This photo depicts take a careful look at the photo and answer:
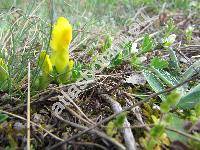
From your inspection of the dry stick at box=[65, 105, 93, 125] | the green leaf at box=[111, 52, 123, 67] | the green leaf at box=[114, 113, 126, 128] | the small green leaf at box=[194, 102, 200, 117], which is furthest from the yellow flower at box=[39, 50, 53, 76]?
the small green leaf at box=[194, 102, 200, 117]

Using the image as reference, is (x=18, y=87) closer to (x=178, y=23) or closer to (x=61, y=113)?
(x=61, y=113)


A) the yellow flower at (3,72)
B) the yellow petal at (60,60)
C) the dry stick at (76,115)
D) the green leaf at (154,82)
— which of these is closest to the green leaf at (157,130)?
the dry stick at (76,115)

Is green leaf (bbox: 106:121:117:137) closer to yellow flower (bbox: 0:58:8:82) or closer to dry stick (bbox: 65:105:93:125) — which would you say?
dry stick (bbox: 65:105:93:125)

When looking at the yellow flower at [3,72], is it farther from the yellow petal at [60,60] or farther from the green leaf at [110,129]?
the green leaf at [110,129]

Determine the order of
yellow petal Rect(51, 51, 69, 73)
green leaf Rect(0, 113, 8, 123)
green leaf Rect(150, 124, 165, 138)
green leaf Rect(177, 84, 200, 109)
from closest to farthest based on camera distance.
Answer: green leaf Rect(150, 124, 165, 138)
green leaf Rect(0, 113, 8, 123)
green leaf Rect(177, 84, 200, 109)
yellow petal Rect(51, 51, 69, 73)

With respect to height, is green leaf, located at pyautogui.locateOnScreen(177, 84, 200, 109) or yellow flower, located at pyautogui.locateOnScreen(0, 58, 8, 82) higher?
yellow flower, located at pyautogui.locateOnScreen(0, 58, 8, 82)

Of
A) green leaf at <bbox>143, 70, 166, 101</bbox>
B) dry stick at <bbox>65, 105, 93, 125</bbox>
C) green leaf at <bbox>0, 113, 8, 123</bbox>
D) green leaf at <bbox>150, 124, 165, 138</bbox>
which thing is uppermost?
green leaf at <bbox>143, 70, 166, 101</bbox>

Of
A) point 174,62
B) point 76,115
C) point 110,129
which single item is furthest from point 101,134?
point 174,62
